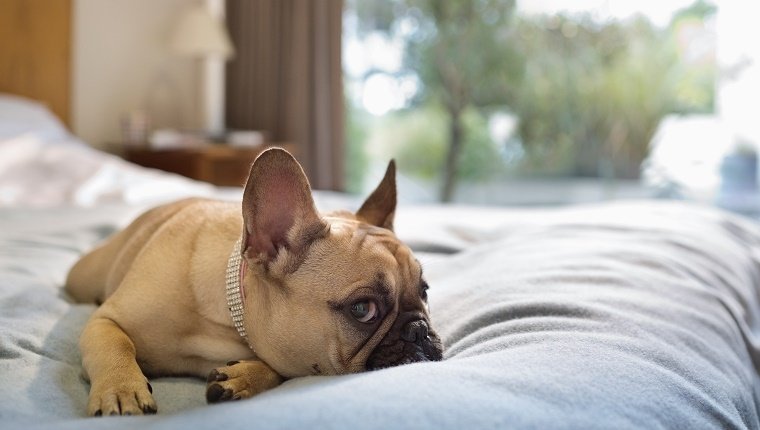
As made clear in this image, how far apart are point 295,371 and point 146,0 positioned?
4752 mm

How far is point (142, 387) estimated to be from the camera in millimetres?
1136

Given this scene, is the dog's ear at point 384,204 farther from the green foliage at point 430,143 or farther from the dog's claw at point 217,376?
the green foliage at point 430,143

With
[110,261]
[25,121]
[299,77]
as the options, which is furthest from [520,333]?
[299,77]

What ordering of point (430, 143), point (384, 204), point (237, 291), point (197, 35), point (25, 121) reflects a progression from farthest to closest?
point (430, 143) < point (197, 35) < point (25, 121) < point (384, 204) < point (237, 291)

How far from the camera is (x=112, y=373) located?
1.16m

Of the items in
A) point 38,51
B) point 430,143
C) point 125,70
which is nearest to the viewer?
point 38,51

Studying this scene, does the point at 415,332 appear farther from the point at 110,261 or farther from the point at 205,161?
the point at 205,161

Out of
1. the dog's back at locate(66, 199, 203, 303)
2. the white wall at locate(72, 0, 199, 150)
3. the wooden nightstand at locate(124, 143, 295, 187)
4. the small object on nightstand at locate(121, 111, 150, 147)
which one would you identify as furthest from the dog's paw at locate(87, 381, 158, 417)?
the white wall at locate(72, 0, 199, 150)

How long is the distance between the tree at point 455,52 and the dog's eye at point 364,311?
4622mm

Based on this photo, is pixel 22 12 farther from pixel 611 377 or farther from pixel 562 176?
pixel 611 377

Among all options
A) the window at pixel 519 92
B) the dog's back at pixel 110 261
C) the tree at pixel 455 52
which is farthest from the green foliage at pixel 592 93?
the dog's back at pixel 110 261

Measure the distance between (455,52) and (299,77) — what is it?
1111 mm

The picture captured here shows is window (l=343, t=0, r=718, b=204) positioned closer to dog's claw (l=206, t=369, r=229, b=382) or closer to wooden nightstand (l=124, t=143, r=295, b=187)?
wooden nightstand (l=124, t=143, r=295, b=187)

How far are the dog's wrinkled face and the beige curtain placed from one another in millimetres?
4226
